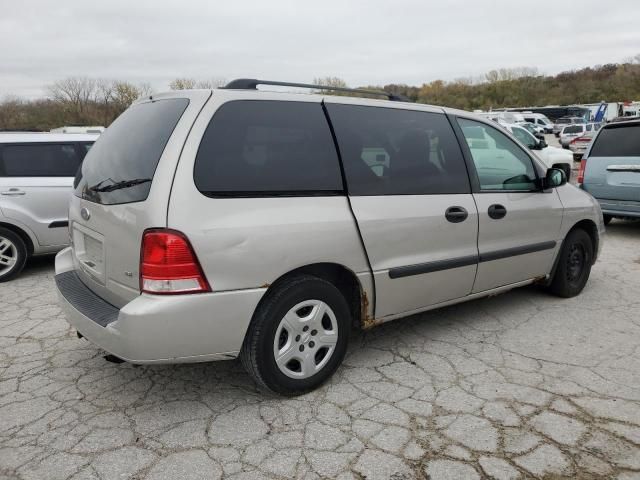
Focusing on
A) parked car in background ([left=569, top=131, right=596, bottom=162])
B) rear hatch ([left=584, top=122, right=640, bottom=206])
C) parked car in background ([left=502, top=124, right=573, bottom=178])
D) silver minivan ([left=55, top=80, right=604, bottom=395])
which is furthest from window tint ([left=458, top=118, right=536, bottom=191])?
parked car in background ([left=569, top=131, right=596, bottom=162])

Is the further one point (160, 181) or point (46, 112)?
point (46, 112)

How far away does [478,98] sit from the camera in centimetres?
8119

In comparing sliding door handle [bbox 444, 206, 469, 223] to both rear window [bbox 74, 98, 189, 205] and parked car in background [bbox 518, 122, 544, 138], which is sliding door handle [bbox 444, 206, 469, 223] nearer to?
rear window [bbox 74, 98, 189, 205]

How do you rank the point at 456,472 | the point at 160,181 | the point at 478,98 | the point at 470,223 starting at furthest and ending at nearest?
1. the point at 478,98
2. the point at 470,223
3. the point at 160,181
4. the point at 456,472

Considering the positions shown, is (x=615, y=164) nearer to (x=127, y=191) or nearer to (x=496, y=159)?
(x=496, y=159)

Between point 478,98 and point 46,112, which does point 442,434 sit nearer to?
point 46,112

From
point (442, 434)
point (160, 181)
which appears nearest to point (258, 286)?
point (160, 181)

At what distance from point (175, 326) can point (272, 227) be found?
66 cm

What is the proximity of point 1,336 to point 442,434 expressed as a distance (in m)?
3.31

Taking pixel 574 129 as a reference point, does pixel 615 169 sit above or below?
below

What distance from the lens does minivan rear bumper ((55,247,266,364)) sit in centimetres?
234

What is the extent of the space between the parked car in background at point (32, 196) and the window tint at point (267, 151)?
12.3ft

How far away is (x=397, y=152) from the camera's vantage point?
127 inches

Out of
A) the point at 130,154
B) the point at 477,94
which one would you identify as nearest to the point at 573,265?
the point at 130,154
